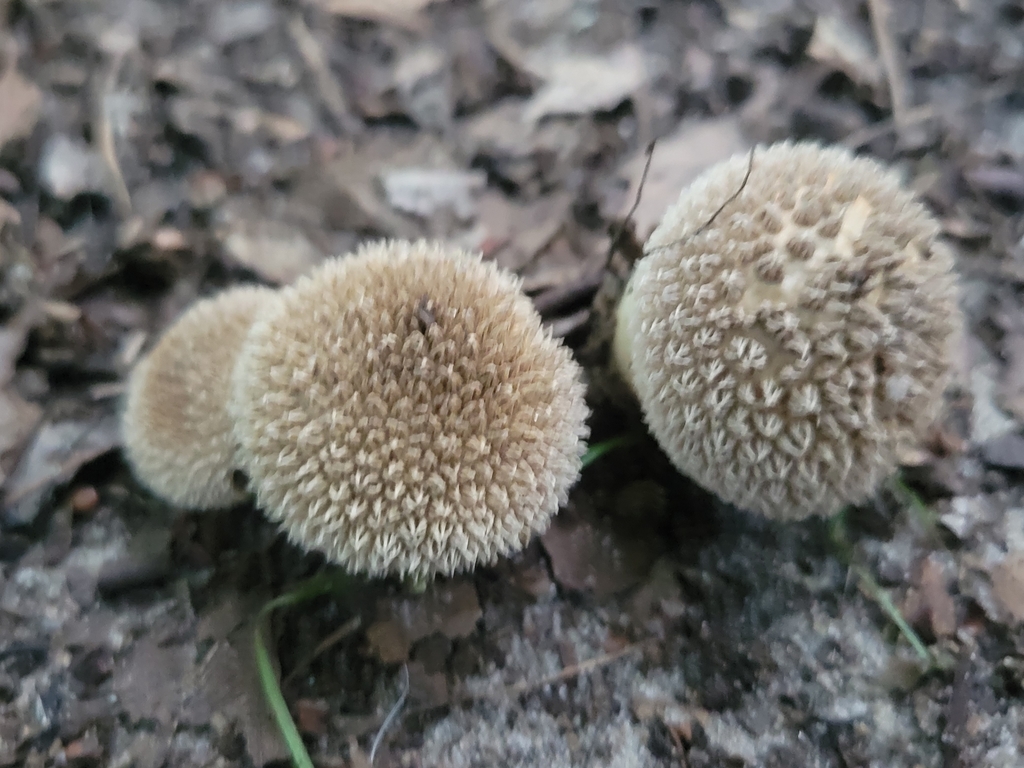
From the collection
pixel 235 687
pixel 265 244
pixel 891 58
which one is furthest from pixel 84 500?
pixel 891 58

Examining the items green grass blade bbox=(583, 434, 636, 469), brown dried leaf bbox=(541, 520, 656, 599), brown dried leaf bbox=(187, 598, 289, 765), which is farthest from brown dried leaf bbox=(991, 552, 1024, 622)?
brown dried leaf bbox=(187, 598, 289, 765)

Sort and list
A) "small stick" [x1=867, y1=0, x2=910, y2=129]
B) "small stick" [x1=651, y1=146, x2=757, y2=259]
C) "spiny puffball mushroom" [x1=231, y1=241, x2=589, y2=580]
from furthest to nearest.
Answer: "small stick" [x1=867, y1=0, x2=910, y2=129] < "small stick" [x1=651, y1=146, x2=757, y2=259] < "spiny puffball mushroom" [x1=231, y1=241, x2=589, y2=580]

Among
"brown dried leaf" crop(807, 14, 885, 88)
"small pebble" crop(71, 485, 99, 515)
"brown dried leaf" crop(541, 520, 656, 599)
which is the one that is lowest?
"small pebble" crop(71, 485, 99, 515)

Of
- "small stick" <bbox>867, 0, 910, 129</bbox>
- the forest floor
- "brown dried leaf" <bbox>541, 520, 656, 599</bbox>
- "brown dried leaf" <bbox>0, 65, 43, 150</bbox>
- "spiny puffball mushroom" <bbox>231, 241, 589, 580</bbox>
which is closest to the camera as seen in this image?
"spiny puffball mushroom" <bbox>231, 241, 589, 580</bbox>

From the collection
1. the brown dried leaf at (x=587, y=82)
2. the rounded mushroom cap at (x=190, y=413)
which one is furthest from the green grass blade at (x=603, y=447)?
the brown dried leaf at (x=587, y=82)

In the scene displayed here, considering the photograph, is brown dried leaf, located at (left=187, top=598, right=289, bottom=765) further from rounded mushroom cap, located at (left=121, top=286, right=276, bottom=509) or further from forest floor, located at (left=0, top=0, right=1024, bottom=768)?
rounded mushroom cap, located at (left=121, top=286, right=276, bottom=509)

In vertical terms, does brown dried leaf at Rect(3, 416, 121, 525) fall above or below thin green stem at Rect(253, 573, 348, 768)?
above

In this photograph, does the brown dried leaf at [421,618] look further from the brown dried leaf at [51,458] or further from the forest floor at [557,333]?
the brown dried leaf at [51,458]
